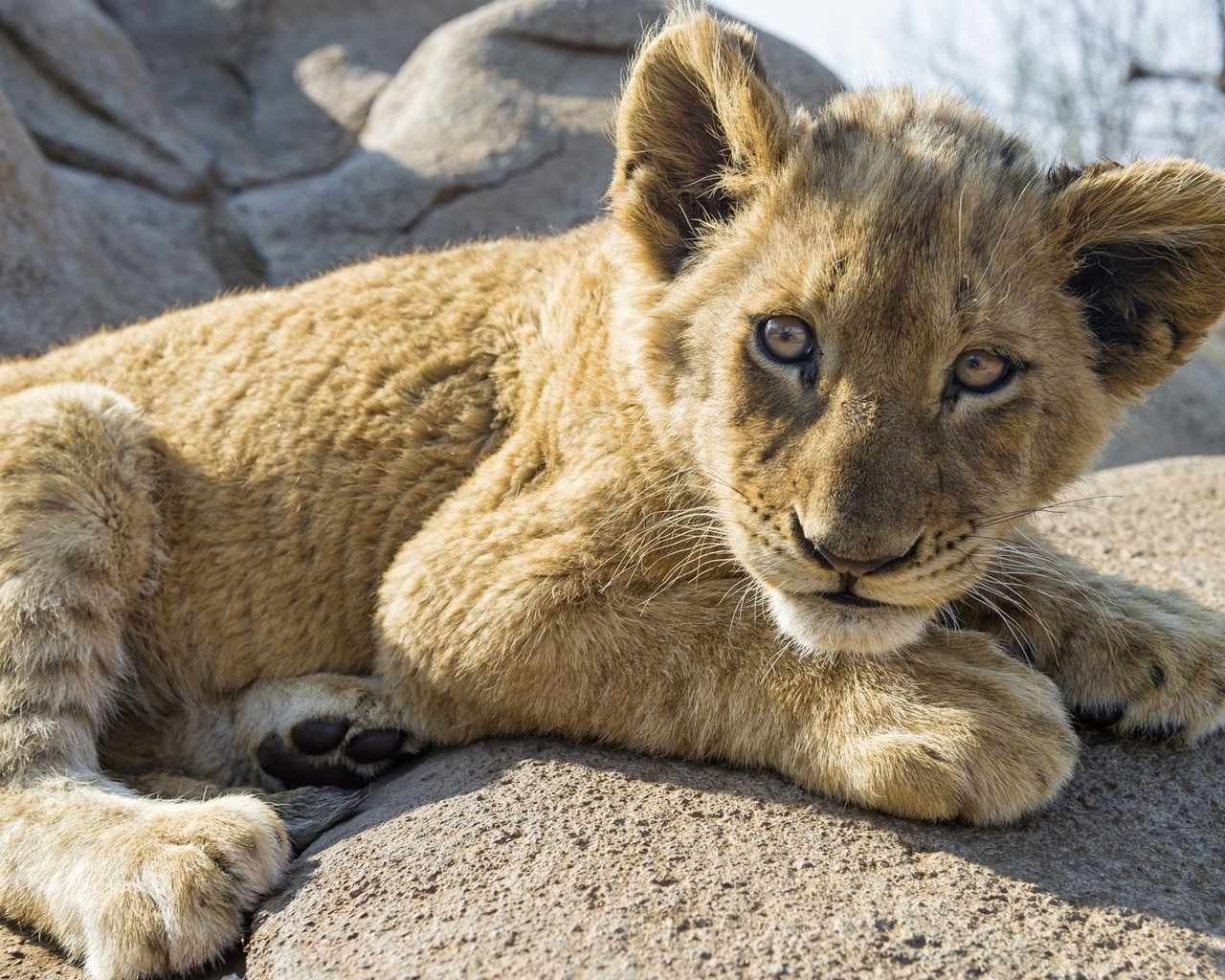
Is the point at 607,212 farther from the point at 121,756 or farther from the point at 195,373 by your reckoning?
the point at 121,756

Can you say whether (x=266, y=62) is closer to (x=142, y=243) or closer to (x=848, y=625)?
(x=142, y=243)

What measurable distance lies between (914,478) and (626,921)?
1.31m

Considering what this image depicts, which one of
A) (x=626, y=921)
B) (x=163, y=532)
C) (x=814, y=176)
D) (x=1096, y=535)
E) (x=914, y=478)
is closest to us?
(x=626, y=921)

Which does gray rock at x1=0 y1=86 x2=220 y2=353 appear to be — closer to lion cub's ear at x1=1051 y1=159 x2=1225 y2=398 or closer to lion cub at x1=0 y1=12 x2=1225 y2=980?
lion cub at x1=0 y1=12 x2=1225 y2=980

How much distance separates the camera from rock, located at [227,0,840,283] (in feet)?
30.6

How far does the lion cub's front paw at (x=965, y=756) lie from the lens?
10.0ft

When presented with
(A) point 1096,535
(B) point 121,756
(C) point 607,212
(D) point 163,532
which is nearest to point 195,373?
(D) point 163,532

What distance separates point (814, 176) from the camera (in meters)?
Answer: 3.50

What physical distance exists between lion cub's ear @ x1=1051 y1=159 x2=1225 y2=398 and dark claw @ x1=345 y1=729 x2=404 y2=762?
2553mm

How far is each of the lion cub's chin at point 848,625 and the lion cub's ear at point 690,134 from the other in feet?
3.96

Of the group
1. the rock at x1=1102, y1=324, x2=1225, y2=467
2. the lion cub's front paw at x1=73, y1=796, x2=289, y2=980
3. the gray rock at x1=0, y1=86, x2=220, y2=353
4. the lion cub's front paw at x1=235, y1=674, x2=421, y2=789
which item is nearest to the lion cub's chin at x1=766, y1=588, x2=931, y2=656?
the lion cub's front paw at x1=235, y1=674, x2=421, y2=789

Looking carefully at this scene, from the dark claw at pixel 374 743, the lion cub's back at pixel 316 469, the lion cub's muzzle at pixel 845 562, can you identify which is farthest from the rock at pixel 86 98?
the lion cub's muzzle at pixel 845 562

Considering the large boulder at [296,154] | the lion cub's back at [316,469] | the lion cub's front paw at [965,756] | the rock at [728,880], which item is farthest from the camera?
the large boulder at [296,154]

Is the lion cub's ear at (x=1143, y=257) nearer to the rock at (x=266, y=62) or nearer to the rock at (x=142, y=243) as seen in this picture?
the rock at (x=142, y=243)
